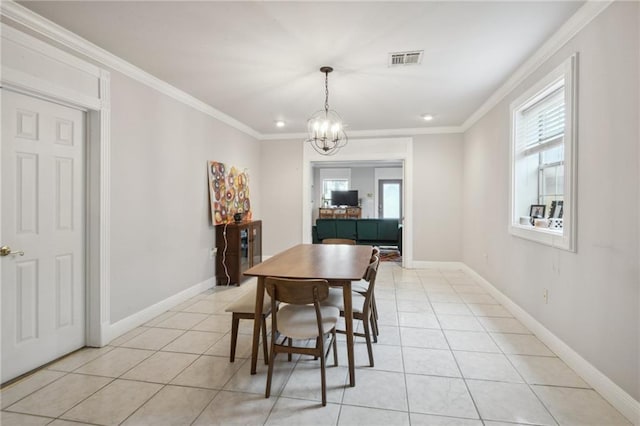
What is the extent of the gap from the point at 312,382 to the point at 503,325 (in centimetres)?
209

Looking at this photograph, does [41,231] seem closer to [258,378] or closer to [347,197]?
[258,378]

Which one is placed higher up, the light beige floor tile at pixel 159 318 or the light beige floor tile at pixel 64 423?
the light beige floor tile at pixel 159 318

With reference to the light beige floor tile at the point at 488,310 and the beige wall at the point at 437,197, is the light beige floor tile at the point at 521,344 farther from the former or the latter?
the beige wall at the point at 437,197

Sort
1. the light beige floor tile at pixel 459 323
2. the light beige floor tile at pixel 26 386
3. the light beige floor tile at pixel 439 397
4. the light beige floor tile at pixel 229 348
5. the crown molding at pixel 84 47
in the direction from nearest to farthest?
the light beige floor tile at pixel 439 397, the light beige floor tile at pixel 26 386, the crown molding at pixel 84 47, the light beige floor tile at pixel 229 348, the light beige floor tile at pixel 459 323

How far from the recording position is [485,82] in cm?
344

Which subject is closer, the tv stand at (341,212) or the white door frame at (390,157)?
the white door frame at (390,157)

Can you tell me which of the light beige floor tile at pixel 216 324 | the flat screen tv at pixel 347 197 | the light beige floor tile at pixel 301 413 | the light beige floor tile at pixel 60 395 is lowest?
the light beige floor tile at pixel 60 395

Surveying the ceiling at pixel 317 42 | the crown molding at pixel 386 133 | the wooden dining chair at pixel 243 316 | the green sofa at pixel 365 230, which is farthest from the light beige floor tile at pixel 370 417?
the green sofa at pixel 365 230

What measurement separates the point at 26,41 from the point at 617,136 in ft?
12.7

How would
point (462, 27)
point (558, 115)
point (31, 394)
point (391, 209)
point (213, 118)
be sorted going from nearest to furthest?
point (31, 394)
point (462, 27)
point (558, 115)
point (213, 118)
point (391, 209)

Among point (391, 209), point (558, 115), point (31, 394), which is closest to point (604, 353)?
point (558, 115)

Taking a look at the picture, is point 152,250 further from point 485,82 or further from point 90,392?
point 485,82

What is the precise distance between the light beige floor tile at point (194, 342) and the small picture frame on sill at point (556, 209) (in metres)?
3.18

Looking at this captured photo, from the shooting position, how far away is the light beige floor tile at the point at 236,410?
1.76 m
